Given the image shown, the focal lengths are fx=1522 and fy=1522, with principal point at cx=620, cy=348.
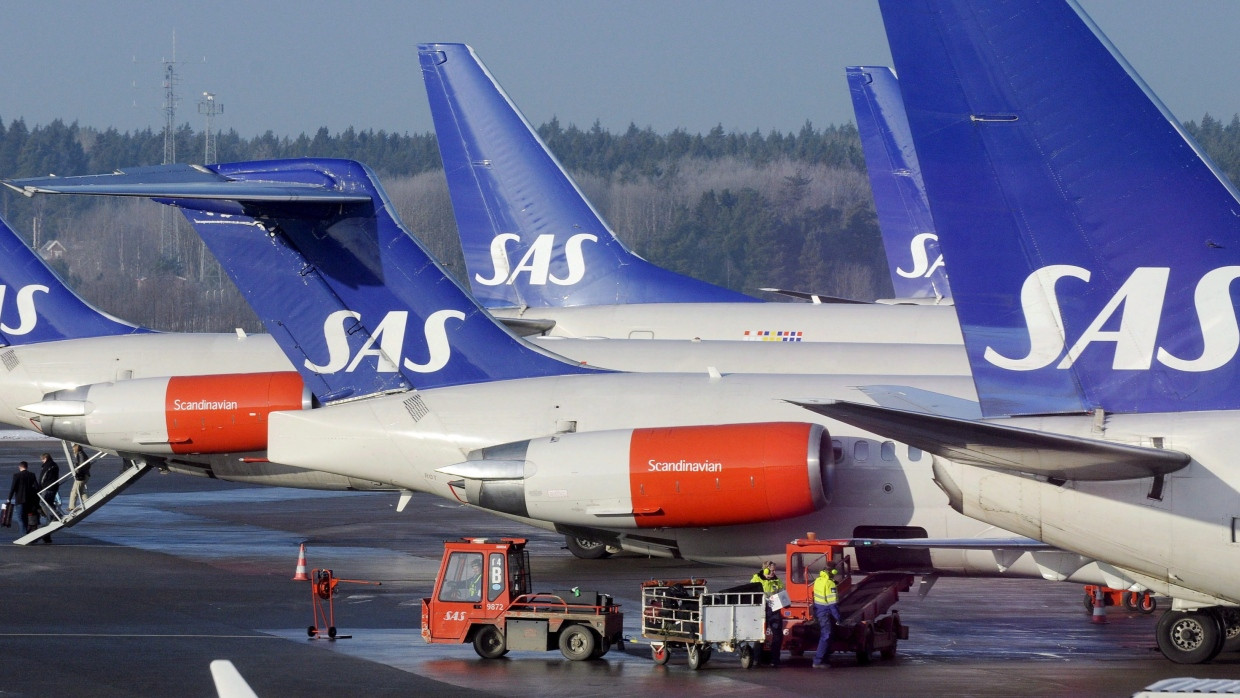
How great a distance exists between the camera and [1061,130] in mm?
11812

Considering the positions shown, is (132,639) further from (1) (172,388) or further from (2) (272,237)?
(1) (172,388)

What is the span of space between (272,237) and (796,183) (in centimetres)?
10175

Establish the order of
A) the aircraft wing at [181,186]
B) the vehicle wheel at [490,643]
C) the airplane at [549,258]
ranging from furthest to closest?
1. the airplane at [549,258]
2. the vehicle wheel at [490,643]
3. the aircraft wing at [181,186]

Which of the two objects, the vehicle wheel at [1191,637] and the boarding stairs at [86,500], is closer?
the vehicle wheel at [1191,637]

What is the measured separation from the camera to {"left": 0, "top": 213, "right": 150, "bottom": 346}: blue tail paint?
29062 millimetres

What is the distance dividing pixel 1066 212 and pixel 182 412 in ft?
56.2

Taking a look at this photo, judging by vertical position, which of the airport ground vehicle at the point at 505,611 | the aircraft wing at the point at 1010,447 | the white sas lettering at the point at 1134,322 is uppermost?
the white sas lettering at the point at 1134,322

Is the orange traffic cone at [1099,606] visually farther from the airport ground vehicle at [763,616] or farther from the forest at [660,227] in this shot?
the forest at [660,227]

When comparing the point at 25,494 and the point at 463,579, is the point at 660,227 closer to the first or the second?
the point at 25,494

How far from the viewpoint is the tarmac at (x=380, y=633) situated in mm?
15891

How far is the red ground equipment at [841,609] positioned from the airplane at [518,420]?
0.80 metres

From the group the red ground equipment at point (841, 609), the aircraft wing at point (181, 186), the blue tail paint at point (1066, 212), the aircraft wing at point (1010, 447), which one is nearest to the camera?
the aircraft wing at point (1010, 447)

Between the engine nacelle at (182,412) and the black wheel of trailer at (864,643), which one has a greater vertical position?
the engine nacelle at (182,412)

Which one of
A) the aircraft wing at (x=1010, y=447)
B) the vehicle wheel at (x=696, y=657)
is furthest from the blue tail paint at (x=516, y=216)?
the aircraft wing at (x=1010, y=447)
